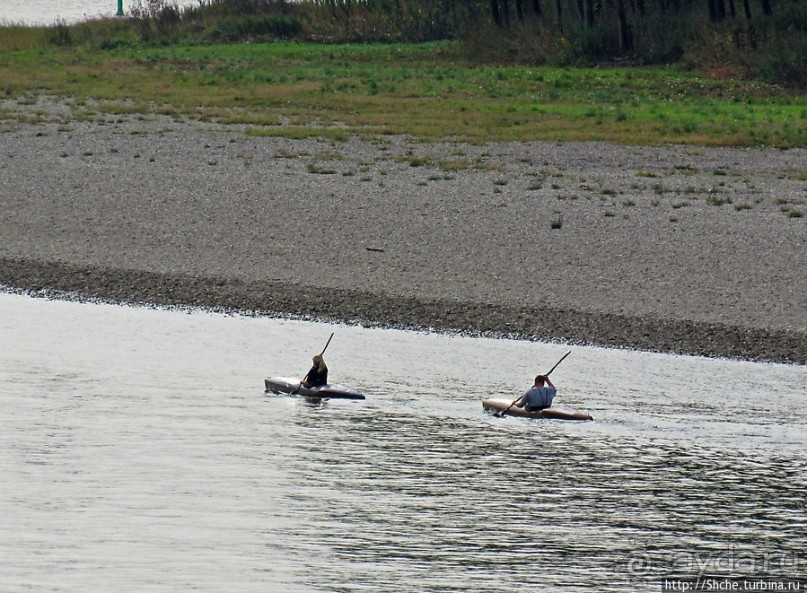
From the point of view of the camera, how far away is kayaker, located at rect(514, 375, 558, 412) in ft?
64.4

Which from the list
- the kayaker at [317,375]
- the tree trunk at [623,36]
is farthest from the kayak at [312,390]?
the tree trunk at [623,36]

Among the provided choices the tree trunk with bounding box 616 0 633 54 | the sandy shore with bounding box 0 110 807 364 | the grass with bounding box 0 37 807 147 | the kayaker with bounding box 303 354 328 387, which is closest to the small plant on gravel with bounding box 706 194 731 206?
the sandy shore with bounding box 0 110 807 364

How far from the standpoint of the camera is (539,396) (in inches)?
775

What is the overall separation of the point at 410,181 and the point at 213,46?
49286 millimetres

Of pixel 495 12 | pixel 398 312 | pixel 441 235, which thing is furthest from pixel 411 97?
pixel 398 312

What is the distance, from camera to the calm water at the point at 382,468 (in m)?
15.2

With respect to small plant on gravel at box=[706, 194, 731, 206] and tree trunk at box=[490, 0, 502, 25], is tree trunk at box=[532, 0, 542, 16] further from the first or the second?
small plant on gravel at box=[706, 194, 731, 206]

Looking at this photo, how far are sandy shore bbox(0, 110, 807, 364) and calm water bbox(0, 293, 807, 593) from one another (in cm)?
189

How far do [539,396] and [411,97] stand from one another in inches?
1511

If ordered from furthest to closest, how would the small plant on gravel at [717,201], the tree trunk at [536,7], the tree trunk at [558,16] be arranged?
1. the tree trunk at [536,7]
2. the tree trunk at [558,16]
3. the small plant on gravel at [717,201]

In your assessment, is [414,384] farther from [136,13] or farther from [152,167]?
[136,13]

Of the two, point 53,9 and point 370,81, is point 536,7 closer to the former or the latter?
point 370,81

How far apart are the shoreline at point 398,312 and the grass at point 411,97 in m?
17.5

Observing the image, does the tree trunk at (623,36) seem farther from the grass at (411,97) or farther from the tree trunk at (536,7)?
the tree trunk at (536,7)
